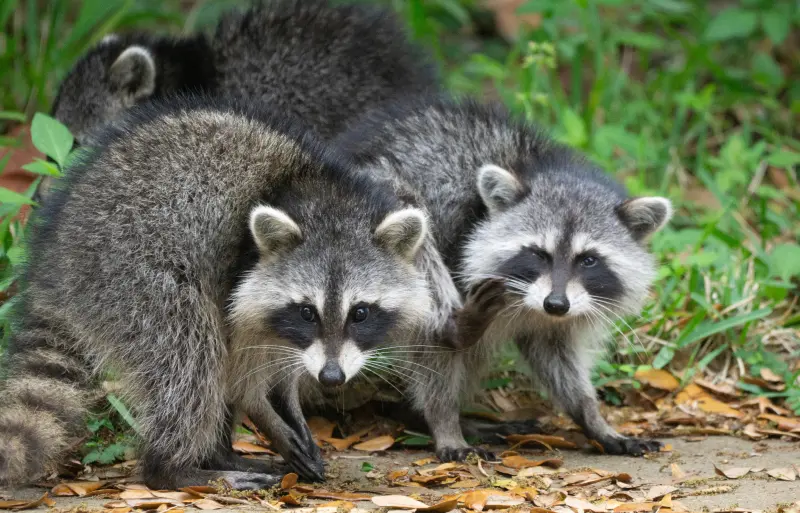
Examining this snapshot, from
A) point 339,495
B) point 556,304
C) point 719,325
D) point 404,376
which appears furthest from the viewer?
point 719,325

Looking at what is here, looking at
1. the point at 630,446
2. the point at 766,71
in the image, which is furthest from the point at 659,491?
the point at 766,71

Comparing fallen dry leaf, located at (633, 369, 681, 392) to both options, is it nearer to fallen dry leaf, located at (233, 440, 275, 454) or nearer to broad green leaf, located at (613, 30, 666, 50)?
fallen dry leaf, located at (233, 440, 275, 454)

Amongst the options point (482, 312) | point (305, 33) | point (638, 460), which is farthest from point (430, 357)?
point (305, 33)

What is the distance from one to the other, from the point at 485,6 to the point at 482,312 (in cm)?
523

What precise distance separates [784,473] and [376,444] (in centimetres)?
195

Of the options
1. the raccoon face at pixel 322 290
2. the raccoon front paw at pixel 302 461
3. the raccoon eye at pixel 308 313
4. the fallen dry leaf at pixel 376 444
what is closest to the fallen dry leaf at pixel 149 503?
the raccoon front paw at pixel 302 461

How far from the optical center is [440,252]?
559 centimetres

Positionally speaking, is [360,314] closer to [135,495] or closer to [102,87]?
[135,495]

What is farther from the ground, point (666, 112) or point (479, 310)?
point (666, 112)

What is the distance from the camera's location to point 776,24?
7.99 metres

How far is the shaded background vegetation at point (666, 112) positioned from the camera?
622 centimetres

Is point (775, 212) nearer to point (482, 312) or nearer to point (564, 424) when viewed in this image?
point (564, 424)

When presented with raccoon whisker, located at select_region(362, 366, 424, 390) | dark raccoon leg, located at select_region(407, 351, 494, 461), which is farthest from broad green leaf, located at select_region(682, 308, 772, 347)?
raccoon whisker, located at select_region(362, 366, 424, 390)

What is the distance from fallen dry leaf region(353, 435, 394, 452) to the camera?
5.55m
